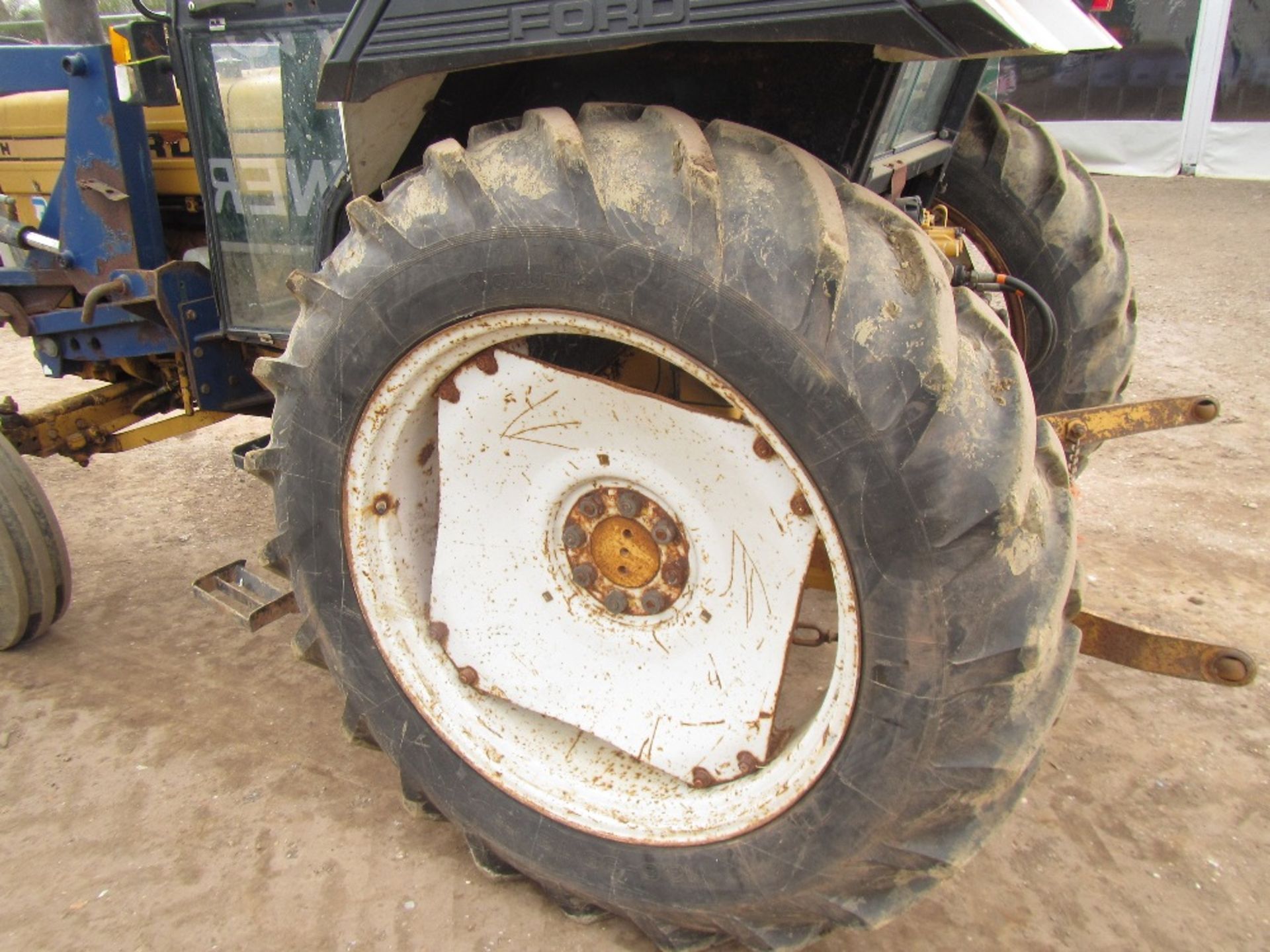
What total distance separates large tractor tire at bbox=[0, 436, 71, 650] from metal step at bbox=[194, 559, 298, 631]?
2.07 feet

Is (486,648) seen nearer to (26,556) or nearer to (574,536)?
(574,536)

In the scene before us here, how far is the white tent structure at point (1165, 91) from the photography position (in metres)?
9.12

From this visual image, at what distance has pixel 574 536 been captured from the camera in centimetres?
190

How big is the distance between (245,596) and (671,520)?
1323 millimetres

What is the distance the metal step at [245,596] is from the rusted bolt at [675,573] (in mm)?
986

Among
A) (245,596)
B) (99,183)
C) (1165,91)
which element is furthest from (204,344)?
(1165,91)

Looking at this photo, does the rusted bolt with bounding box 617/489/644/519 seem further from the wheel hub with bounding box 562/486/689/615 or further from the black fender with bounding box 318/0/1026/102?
the black fender with bounding box 318/0/1026/102

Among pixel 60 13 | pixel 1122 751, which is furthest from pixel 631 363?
pixel 60 13

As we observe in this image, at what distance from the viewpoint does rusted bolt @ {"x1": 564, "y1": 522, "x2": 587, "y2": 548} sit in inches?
74.5

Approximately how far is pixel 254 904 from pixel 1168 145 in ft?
34.8

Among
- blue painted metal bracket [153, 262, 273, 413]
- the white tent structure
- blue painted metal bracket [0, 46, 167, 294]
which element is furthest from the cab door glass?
the white tent structure

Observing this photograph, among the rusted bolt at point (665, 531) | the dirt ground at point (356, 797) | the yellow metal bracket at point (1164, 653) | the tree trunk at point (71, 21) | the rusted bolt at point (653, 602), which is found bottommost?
the dirt ground at point (356, 797)

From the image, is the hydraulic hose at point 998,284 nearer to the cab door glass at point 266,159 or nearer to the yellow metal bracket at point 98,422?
the cab door glass at point 266,159

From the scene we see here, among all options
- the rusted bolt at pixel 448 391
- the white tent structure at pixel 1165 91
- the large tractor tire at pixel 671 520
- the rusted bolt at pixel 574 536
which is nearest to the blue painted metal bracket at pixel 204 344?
the large tractor tire at pixel 671 520
